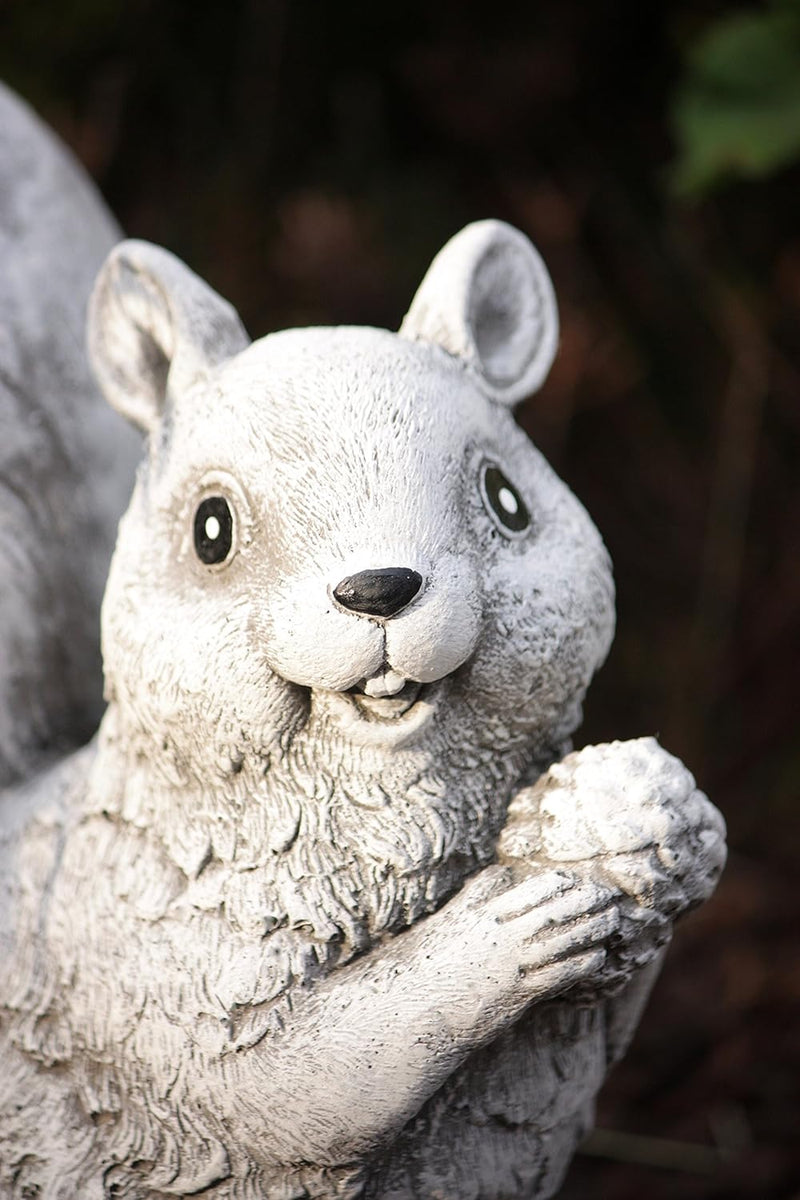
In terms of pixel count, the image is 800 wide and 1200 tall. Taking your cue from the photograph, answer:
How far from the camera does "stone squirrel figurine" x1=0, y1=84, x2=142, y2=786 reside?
1523mm

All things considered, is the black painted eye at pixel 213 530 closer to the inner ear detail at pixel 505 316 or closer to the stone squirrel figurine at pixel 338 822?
the stone squirrel figurine at pixel 338 822

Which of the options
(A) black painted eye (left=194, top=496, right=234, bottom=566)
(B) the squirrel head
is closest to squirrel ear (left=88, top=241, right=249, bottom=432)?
(B) the squirrel head

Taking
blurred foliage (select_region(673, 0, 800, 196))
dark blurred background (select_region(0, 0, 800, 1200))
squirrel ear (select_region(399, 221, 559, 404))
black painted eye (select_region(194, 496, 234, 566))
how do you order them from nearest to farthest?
black painted eye (select_region(194, 496, 234, 566))
squirrel ear (select_region(399, 221, 559, 404))
blurred foliage (select_region(673, 0, 800, 196))
dark blurred background (select_region(0, 0, 800, 1200))

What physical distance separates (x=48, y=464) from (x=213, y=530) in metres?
0.51

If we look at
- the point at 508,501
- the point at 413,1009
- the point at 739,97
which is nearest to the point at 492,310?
the point at 508,501

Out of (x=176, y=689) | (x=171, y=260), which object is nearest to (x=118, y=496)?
(x=171, y=260)

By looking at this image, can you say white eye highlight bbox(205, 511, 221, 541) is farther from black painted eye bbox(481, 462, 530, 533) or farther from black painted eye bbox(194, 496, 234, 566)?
black painted eye bbox(481, 462, 530, 533)

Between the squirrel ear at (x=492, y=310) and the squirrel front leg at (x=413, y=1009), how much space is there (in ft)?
1.53

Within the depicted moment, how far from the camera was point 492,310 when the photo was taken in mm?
1356

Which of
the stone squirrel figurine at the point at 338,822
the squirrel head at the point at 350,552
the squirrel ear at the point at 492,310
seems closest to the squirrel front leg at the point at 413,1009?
the stone squirrel figurine at the point at 338,822

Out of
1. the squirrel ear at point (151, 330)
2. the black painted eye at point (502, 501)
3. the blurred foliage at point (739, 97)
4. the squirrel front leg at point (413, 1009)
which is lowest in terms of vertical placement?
the squirrel front leg at point (413, 1009)

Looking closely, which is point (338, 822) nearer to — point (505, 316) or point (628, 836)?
point (628, 836)

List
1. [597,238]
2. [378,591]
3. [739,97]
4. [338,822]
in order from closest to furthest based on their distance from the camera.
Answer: [378,591]
[338,822]
[739,97]
[597,238]

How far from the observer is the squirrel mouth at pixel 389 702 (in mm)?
1087
